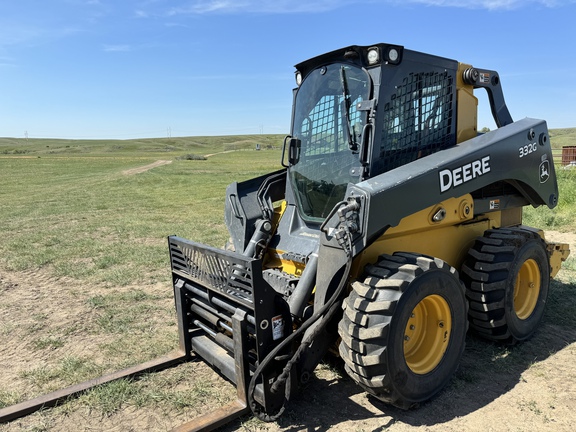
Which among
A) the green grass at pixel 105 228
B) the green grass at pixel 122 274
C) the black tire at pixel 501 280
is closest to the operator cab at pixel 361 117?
the black tire at pixel 501 280

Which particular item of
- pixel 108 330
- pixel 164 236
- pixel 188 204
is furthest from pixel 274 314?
pixel 188 204

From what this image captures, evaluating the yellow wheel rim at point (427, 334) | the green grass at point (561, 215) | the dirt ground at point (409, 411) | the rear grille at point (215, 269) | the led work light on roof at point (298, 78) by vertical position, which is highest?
the led work light on roof at point (298, 78)

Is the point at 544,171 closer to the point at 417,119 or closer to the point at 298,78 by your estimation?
the point at 417,119

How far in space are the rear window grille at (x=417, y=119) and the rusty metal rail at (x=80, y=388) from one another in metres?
2.47

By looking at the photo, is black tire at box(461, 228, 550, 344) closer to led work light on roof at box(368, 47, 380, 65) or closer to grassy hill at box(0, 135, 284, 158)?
led work light on roof at box(368, 47, 380, 65)

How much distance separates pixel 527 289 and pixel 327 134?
2.55 m

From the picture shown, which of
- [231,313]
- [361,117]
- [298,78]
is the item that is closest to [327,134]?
[361,117]

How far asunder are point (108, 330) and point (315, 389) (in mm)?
2590

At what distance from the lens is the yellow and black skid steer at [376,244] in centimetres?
312

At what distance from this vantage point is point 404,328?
312 cm

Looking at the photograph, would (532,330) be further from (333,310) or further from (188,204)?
(188,204)

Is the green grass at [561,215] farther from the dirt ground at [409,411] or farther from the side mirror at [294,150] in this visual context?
the side mirror at [294,150]

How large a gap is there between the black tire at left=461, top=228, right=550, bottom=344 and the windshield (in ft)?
4.59

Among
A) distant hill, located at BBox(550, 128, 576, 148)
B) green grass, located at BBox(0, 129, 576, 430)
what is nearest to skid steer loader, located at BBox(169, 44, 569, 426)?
green grass, located at BBox(0, 129, 576, 430)
